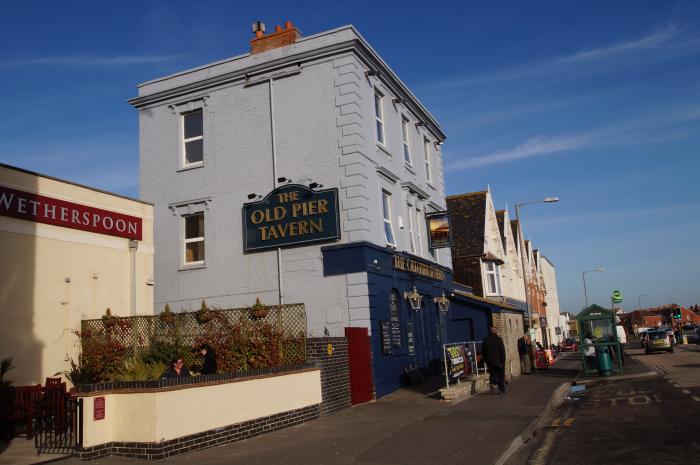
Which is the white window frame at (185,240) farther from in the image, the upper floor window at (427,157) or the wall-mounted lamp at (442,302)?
the upper floor window at (427,157)

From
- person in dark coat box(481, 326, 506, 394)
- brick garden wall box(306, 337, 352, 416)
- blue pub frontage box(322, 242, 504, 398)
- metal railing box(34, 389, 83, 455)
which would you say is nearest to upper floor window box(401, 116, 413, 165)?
blue pub frontage box(322, 242, 504, 398)

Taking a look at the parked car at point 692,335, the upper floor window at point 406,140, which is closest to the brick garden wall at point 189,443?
the upper floor window at point 406,140

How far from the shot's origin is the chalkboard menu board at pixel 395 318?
2048 cm

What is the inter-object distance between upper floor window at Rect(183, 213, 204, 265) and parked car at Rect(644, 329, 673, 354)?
38306 mm

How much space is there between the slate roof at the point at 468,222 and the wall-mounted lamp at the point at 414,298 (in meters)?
17.2

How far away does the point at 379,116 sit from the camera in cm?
2256

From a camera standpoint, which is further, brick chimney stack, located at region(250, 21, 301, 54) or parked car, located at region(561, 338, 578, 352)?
parked car, located at region(561, 338, 578, 352)

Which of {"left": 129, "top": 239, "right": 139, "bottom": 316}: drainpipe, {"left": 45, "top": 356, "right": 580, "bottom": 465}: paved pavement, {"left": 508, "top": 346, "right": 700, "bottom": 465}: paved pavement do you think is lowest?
{"left": 508, "top": 346, "right": 700, "bottom": 465}: paved pavement

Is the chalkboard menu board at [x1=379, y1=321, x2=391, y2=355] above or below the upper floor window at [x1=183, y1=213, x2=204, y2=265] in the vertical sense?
below

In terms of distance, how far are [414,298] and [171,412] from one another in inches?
489

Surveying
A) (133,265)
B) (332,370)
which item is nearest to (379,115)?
(133,265)

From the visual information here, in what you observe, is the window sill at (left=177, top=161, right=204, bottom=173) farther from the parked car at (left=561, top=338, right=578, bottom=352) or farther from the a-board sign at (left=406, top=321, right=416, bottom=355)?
the parked car at (left=561, top=338, right=578, bottom=352)

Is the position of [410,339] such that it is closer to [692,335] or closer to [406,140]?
[406,140]

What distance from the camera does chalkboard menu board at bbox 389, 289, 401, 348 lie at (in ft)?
67.2
